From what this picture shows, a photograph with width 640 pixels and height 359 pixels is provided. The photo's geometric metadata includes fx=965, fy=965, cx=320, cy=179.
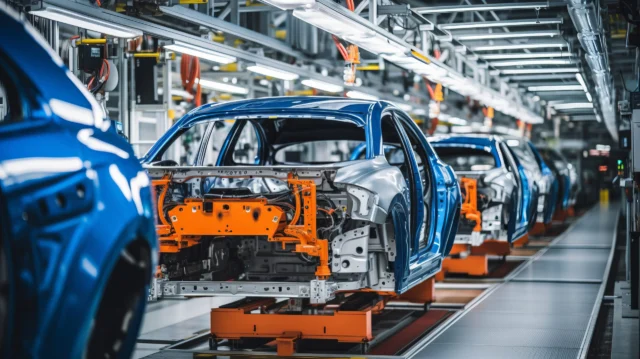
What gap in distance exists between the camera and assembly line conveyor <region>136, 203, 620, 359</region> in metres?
6.48

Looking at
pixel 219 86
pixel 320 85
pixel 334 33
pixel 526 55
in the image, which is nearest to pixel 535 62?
pixel 526 55

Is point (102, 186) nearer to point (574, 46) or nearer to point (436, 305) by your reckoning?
point (436, 305)

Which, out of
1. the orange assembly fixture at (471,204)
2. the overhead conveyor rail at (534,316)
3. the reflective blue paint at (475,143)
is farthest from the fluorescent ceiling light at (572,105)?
the orange assembly fixture at (471,204)

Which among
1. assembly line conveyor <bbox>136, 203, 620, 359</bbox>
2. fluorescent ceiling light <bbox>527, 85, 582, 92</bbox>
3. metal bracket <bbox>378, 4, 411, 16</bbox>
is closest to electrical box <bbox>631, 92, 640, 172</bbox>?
assembly line conveyor <bbox>136, 203, 620, 359</bbox>

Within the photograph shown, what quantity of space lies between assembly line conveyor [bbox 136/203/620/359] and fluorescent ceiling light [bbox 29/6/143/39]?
2.50 metres

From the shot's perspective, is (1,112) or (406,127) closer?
(406,127)

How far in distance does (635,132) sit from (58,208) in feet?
17.4

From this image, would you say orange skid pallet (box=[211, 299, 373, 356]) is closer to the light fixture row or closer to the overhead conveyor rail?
the overhead conveyor rail

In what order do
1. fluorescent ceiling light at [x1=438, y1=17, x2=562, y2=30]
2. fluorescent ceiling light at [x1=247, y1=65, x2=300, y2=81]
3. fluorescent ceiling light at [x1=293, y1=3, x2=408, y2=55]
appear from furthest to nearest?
fluorescent ceiling light at [x1=438, y1=17, x2=562, y2=30]
fluorescent ceiling light at [x1=247, y1=65, x2=300, y2=81]
fluorescent ceiling light at [x1=293, y1=3, x2=408, y2=55]

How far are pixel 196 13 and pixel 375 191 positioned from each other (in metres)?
4.27

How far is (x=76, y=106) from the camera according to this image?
3.07m

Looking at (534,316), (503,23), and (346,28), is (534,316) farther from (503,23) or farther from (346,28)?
(503,23)

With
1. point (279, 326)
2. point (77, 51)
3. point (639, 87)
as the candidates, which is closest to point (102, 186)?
point (279, 326)

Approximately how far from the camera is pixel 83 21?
282 inches
